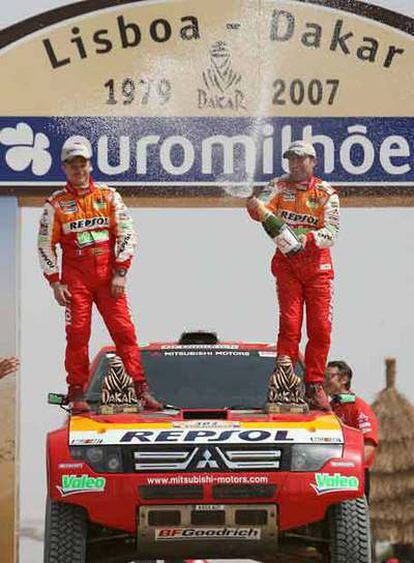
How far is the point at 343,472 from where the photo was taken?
288 inches

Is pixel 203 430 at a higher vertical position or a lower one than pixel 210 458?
higher

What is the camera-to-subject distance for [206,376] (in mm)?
8430

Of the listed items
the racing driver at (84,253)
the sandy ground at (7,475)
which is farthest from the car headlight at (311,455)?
the sandy ground at (7,475)

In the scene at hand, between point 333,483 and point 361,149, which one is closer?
point 333,483

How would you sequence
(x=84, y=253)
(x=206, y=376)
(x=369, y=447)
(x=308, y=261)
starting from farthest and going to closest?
(x=369, y=447)
(x=308, y=261)
(x=84, y=253)
(x=206, y=376)

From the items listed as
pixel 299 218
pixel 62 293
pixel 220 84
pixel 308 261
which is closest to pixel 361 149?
pixel 220 84

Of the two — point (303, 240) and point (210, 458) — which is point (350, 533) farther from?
point (303, 240)

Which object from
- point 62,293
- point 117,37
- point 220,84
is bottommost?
point 62,293

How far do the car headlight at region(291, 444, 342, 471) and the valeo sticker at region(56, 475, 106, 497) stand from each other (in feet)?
2.97

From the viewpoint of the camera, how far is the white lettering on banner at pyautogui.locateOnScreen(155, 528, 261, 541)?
735 cm

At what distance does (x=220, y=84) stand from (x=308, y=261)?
106 inches

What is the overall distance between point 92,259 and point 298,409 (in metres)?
1.47

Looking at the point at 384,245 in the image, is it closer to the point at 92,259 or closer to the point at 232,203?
the point at 232,203

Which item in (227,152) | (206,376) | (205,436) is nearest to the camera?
(205,436)
